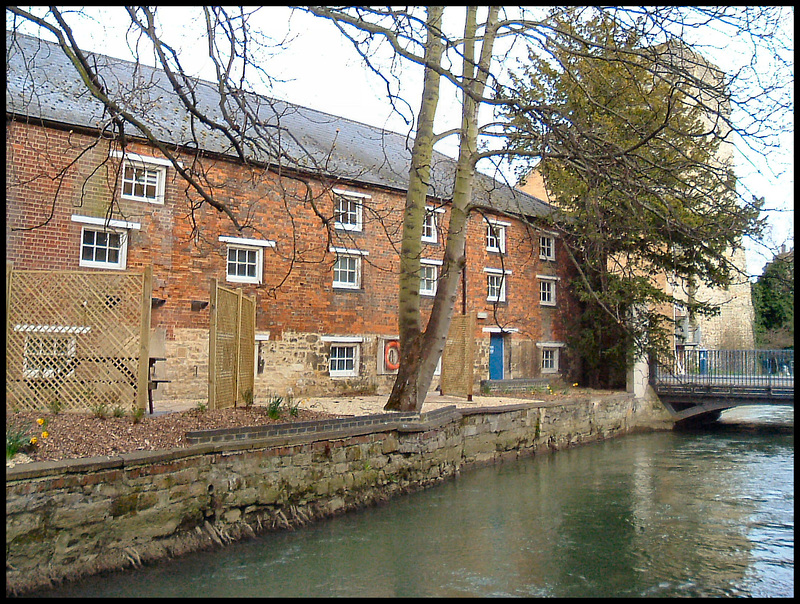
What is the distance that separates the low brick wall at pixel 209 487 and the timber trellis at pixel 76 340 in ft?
4.19

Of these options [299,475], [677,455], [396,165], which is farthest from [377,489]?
[396,165]

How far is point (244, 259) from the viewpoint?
16.5 metres

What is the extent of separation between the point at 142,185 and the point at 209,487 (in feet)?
30.8

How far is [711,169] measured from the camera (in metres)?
8.09

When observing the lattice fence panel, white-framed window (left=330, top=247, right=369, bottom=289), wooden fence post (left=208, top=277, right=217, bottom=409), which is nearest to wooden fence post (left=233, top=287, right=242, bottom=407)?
wooden fence post (left=208, top=277, right=217, bottom=409)

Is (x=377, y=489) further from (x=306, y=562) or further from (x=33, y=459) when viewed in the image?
(x=33, y=459)

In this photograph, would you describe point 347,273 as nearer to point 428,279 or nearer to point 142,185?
point 428,279

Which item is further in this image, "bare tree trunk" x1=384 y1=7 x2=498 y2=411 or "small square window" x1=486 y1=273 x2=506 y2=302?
"small square window" x1=486 y1=273 x2=506 y2=302

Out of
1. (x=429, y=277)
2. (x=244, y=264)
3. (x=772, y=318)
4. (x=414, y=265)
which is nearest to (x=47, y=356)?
(x=414, y=265)

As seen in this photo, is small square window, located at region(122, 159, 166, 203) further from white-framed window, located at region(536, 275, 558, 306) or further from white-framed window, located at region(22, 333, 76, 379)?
white-framed window, located at region(536, 275, 558, 306)

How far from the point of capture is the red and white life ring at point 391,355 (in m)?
18.9

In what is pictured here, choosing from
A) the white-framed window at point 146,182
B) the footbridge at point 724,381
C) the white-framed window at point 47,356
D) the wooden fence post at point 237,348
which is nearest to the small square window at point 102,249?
the white-framed window at point 146,182

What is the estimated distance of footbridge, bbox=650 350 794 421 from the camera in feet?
63.3

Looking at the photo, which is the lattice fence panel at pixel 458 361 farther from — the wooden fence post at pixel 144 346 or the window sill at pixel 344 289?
the wooden fence post at pixel 144 346
